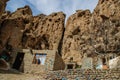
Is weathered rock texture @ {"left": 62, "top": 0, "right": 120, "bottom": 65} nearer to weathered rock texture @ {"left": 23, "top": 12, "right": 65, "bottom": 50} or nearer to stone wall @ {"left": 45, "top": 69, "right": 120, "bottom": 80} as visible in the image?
weathered rock texture @ {"left": 23, "top": 12, "right": 65, "bottom": 50}

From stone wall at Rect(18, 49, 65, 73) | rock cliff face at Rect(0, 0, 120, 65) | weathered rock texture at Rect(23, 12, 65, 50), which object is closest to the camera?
stone wall at Rect(18, 49, 65, 73)

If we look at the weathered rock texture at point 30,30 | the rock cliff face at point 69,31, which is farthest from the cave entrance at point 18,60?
the weathered rock texture at point 30,30

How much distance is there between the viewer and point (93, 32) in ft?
121

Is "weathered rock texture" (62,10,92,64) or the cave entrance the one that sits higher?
"weathered rock texture" (62,10,92,64)

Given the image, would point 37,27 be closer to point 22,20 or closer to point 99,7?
point 22,20

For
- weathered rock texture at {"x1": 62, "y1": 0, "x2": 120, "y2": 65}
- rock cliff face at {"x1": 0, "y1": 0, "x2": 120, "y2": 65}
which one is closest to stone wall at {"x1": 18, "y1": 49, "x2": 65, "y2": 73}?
rock cliff face at {"x1": 0, "y1": 0, "x2": 120, "y2": 65}

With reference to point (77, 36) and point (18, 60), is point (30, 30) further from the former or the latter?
point (18, 60)

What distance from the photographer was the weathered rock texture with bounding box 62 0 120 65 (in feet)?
106

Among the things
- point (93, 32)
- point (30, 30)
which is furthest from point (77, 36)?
point (30, 30)

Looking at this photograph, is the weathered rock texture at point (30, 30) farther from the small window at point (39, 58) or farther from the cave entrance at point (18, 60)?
the small window at point (39, 58)

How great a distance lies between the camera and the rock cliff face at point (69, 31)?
33.4 m

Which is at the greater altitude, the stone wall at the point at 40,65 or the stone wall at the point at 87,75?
the stone wall at the point at 40,65

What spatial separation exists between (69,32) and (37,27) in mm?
10945

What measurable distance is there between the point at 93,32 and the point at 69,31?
26.7 ft
